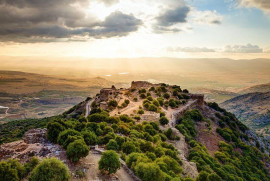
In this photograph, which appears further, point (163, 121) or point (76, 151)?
point (163, 121)

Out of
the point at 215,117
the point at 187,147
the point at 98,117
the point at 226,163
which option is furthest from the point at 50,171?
the point at 215,117

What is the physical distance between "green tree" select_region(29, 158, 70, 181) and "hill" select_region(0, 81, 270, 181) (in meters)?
2.31

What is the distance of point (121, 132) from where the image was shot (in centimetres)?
3841

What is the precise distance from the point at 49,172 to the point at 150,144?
18.6 metres

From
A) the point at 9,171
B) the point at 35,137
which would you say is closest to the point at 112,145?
the point at 35,137

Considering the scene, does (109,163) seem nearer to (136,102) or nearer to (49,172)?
(49,172)

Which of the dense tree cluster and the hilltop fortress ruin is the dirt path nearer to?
the hilltop fortress ruin

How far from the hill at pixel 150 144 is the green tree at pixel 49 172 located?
90.8 inches

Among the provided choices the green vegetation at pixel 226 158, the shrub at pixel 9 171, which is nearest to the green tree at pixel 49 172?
the shrub at pixel 9 171

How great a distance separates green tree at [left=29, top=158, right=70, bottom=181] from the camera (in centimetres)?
1741

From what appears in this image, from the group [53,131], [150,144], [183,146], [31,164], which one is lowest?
[183,146]

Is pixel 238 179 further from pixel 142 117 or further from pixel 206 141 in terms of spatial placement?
pixel 142 117

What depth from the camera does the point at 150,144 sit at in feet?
109

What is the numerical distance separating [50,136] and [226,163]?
3839 cm
